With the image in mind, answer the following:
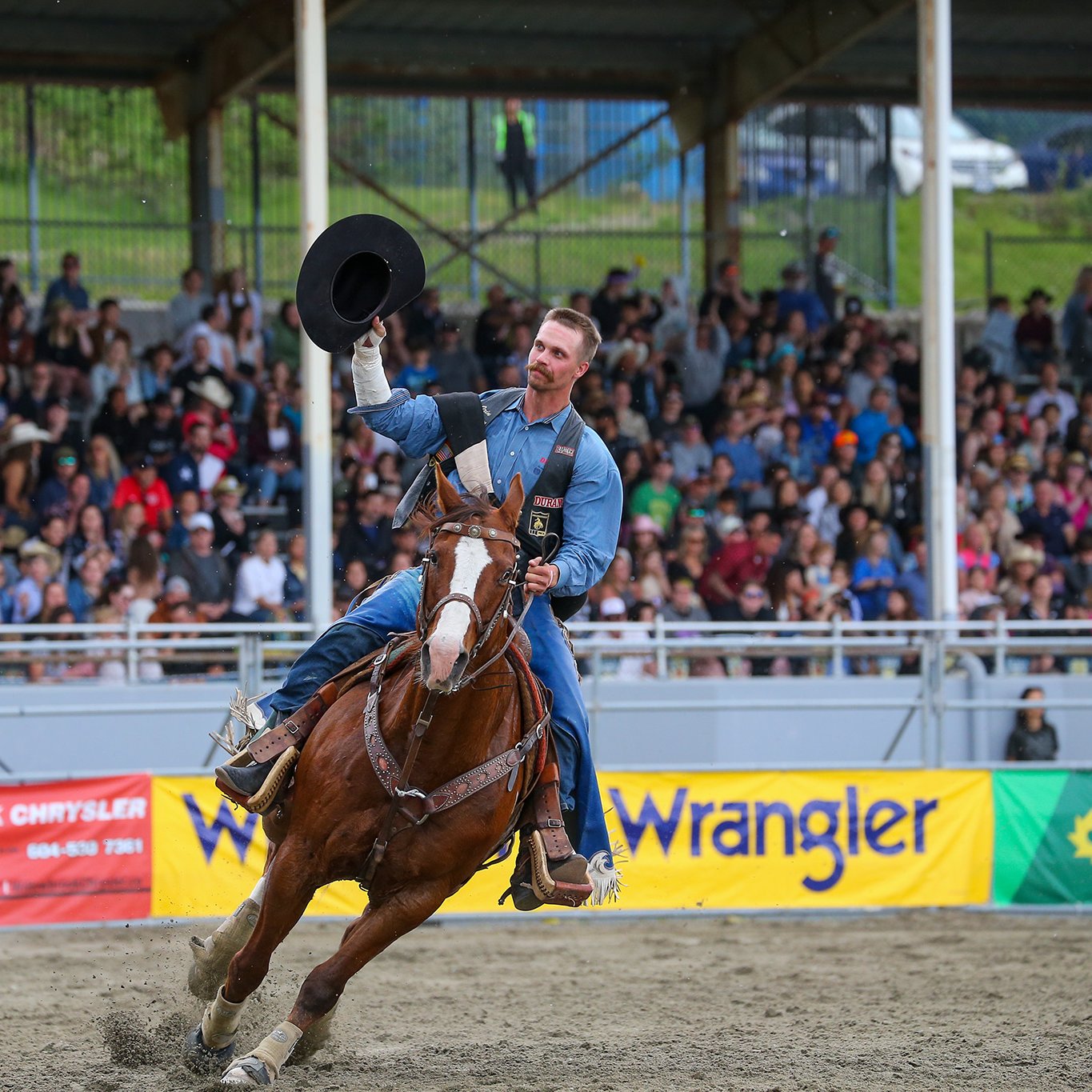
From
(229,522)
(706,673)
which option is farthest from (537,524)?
(229,522)

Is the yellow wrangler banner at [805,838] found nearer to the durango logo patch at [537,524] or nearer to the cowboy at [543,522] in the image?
the cowboy at [543,522]

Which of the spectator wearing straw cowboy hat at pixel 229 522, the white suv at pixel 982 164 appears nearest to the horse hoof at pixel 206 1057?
the spectator wearing straw cowboy hat at pixel 229 522

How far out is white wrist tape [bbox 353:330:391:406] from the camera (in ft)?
18.6

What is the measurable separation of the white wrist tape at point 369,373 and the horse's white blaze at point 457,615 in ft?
2.67

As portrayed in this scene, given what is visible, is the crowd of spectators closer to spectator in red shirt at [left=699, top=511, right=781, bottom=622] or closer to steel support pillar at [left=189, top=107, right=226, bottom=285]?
spectator in red shirt at [left=699, top=511, right=781, bottom=622]

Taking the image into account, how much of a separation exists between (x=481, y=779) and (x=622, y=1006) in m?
3.09

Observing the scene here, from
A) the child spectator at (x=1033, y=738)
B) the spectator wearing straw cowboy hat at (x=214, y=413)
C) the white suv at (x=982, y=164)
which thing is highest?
the white suv at (x=982, y=164)

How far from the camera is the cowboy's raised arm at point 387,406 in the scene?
224 inches

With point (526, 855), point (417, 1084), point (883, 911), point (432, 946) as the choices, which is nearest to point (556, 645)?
point (526, 855)

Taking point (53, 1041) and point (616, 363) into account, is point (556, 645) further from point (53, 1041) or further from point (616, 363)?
point (616, 363)

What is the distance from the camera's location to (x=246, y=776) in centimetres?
581

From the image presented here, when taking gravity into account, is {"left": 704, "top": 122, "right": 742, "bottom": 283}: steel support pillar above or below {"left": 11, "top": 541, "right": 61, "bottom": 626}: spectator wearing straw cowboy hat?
above

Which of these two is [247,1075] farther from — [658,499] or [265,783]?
[658,499]

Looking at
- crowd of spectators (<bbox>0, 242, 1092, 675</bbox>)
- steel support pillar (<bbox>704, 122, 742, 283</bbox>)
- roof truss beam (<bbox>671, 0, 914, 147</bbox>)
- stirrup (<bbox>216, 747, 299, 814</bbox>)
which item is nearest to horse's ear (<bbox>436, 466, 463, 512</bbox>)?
stirrup (<bbox>216, 747, 299, 814</bbox>)
